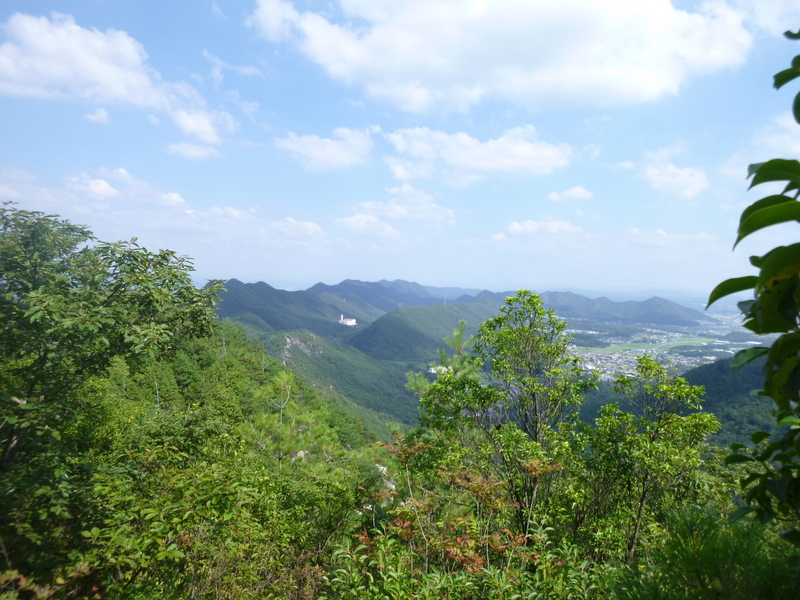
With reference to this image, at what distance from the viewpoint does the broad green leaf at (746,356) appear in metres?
0.78

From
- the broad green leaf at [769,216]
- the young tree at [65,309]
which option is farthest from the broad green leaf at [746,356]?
the young tree at [65,309]

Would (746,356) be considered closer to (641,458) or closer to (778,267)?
(778,267)

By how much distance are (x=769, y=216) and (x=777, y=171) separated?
0.12 m

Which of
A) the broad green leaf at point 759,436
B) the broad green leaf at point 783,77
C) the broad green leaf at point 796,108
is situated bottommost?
the broad green leaf at point 759,436

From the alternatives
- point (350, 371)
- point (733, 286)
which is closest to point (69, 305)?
point (733, 286)

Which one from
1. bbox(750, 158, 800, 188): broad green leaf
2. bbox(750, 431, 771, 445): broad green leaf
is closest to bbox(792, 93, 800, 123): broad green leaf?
bbox(750, 158, 800, 188): broad green leaf

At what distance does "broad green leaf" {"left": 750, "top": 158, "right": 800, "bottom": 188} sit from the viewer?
0.69 m

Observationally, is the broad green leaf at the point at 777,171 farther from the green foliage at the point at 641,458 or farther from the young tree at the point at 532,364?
the young tree at the point at 532,364

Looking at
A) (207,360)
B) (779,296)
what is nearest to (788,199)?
(779,296)

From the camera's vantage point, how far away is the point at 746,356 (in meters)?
0.89

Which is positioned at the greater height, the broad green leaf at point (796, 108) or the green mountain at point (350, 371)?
the broad green leaf at point (796, 108)

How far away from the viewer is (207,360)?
116ft

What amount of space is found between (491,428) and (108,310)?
5.86 meters

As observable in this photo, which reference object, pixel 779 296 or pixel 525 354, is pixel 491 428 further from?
pixel 779 296
